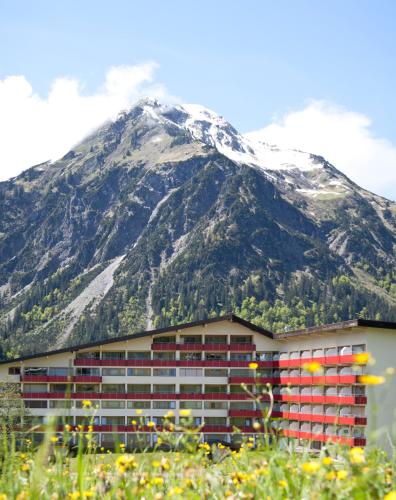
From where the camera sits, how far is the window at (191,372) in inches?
3142

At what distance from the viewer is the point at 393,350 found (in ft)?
205

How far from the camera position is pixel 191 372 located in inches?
3147

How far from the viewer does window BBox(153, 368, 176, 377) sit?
7975 centimetres

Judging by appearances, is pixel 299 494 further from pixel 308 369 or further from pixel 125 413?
pixel 125 413

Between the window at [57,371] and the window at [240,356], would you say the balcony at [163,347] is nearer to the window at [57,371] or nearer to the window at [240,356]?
the window at [240,356]

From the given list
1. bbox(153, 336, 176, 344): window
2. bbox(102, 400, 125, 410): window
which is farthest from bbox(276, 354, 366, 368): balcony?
bbox(102, 400, 125, 410): window

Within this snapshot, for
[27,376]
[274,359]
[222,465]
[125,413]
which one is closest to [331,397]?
[274,359]

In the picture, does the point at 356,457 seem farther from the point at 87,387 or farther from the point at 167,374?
the point at 87,387

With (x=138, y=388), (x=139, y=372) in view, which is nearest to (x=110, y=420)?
(x=138, y=388)

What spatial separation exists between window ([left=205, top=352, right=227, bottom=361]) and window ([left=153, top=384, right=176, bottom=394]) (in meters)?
4.56

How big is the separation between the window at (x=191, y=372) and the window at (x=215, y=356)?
4.85 ft

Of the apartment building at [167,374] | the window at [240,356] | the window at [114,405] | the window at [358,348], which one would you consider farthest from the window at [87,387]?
the window at [358,348]

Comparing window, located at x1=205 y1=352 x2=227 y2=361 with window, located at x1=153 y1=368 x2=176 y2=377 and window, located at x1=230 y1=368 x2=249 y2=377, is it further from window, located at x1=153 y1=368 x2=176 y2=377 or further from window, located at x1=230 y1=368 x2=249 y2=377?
window, located at x1=153 y1=368 x2=176 y2=377

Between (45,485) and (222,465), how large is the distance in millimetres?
2147
